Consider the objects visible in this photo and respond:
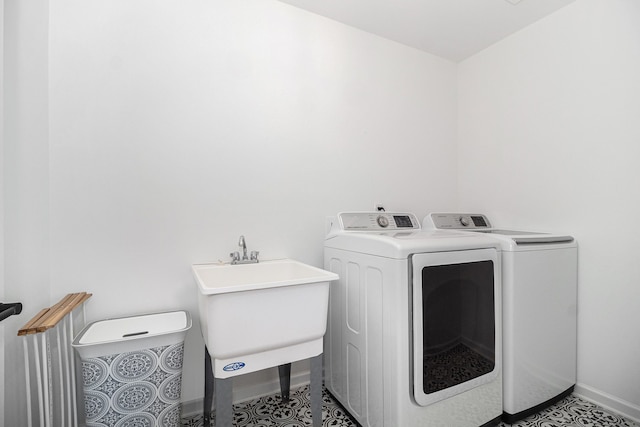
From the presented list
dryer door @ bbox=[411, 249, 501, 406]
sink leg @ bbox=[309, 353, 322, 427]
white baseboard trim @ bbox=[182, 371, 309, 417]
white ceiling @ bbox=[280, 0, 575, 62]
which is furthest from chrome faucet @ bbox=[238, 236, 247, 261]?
white ceiling @ bbox=[280, 0, 575, 62]

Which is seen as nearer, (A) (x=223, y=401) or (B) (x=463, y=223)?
(A) (x=223, y=401)

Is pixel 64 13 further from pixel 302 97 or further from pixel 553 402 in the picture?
pixel 553 402

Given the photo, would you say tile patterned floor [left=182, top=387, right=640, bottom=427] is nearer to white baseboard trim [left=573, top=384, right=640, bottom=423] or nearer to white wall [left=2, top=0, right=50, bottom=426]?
white baseboard trim [left=573, top=384, right=640, bottom=423]

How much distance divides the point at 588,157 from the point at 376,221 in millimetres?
1330

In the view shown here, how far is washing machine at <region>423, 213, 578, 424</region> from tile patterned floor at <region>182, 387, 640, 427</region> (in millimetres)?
49

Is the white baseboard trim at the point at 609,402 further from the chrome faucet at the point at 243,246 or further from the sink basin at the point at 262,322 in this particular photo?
the chrome faucet at the point at 243,246

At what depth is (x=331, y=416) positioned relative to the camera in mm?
1569

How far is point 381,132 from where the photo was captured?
7.31ft

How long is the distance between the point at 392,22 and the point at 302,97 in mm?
879

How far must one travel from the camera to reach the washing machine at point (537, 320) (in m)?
1.51

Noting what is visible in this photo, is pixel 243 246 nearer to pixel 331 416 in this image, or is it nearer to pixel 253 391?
pixel 253 391

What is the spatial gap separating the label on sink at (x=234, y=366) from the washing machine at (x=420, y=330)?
2.01 ft

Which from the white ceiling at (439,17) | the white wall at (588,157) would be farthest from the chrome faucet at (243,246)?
the white wall at (588,157)

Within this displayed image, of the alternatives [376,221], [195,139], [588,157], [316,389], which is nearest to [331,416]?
[316,389]
